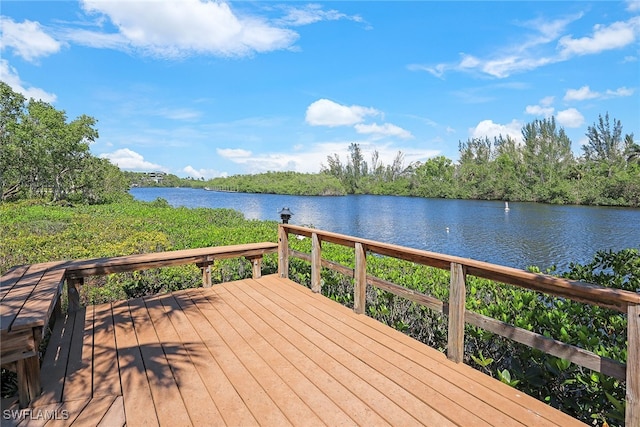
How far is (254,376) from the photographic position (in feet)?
7.56

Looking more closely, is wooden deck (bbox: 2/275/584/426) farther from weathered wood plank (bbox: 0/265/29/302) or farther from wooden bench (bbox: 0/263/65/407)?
weathered wood plank (bbox: 0/265/29/302)

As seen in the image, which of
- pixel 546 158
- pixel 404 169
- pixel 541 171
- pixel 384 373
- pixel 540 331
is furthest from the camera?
pixel 404 169

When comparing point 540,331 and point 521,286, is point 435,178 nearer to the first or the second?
point 540,331

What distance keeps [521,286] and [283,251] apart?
3296 mm

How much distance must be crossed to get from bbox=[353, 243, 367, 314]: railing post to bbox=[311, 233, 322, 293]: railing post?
73cm

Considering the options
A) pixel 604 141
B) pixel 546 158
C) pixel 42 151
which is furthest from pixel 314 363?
pixel 604 141

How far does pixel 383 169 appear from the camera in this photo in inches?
3364

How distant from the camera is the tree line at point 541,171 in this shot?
36.5m

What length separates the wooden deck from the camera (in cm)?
187

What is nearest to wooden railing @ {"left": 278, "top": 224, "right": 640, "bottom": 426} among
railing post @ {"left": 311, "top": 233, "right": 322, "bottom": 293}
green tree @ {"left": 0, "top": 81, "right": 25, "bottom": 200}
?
railing post @ {"left": 311, "top": 233, "right": 322, "bottom": 293}

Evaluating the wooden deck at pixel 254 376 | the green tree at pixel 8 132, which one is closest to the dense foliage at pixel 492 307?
the wooden deck at pixel 254 376

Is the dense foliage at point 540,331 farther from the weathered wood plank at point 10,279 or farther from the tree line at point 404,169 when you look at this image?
the tree line at point 404,169

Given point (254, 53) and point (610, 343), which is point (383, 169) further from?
point (610, 343)

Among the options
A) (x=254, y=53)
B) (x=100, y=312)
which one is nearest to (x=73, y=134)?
(x=254, y=53)
